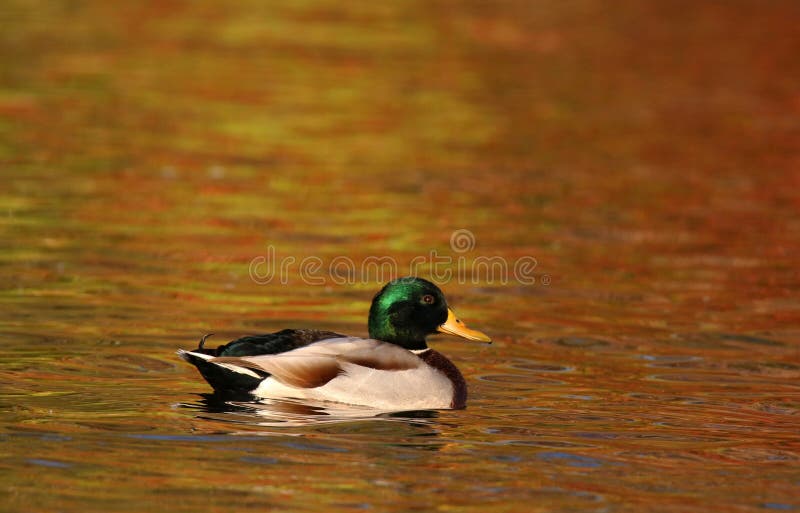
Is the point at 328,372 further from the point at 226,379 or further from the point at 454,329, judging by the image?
the point at 454,329

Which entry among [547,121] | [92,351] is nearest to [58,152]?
[547,121]

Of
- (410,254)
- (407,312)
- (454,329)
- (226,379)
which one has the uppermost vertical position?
(410,254)

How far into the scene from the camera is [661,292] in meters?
14.7

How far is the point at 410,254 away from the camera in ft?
52.2

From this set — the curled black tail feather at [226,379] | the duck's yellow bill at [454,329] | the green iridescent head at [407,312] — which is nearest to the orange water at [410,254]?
the curled black tail feather at [226,379]

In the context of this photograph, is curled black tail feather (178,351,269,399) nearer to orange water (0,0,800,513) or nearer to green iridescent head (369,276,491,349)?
orange water (0,0,800,513)

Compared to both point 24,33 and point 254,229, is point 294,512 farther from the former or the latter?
point 24,33

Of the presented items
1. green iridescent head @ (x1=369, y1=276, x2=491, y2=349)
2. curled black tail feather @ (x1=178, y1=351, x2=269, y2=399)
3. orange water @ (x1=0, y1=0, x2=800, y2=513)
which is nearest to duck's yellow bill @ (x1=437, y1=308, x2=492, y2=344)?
green iridescent head @ (x1=369, y1=276, x2=491, y2=349)

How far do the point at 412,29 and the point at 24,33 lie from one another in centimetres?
903

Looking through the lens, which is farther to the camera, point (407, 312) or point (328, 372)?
point (407, 312)

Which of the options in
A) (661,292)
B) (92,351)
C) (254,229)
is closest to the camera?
(92,351)

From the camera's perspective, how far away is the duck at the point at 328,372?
10.1m

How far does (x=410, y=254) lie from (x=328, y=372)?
5829 millimetres

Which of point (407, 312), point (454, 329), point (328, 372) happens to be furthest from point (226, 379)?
point (454, 329)
